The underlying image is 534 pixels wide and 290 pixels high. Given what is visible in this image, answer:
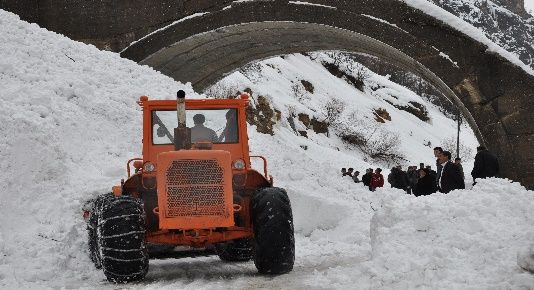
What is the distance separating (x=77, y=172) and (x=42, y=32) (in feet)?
17.2

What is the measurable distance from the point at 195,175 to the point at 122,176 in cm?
362

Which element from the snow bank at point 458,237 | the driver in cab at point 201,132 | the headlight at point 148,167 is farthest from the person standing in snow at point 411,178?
the headlight at point 148,167

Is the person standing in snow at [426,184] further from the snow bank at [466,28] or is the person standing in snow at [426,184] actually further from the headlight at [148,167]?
the headlight at [148,167]

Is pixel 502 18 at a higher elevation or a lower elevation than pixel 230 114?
higher

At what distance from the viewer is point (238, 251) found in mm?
8727

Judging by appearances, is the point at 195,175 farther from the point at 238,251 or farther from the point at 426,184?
the point at 426,184

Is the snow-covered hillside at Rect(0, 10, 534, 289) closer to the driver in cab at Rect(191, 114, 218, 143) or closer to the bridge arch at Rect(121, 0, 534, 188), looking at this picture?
the driver in cab at Rect(191, 114, 218, 143)

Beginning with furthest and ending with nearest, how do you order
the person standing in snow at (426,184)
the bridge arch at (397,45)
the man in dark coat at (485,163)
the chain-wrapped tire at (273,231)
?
the bridge arch at (397,45) → the person standing in snow at (426,184) → the man in dark coat at (485,163) → the chain-wrapped tire at (273,231)

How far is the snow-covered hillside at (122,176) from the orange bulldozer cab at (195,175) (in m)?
0.53

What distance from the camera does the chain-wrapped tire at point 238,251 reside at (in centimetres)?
863

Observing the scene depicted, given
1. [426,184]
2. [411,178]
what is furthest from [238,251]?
[411,178]

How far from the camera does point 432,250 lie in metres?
5.79

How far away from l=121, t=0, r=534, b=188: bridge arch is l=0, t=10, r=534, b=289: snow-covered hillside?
1.83 metres

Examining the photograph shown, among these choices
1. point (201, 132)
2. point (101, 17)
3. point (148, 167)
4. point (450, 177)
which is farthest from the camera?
point (101, 17)
